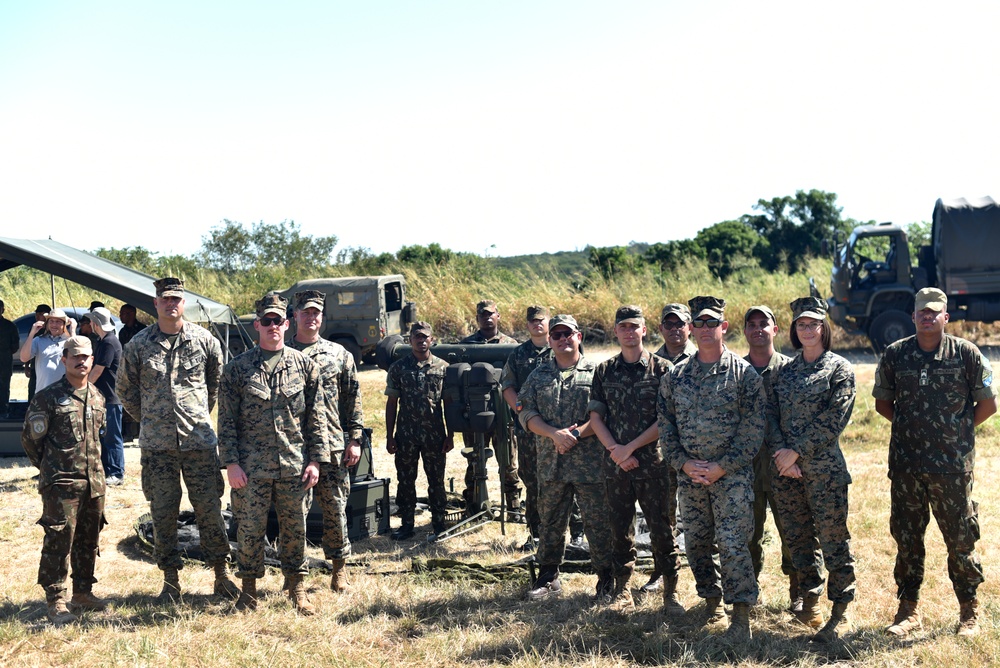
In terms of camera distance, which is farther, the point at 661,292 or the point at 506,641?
the point at 661,292

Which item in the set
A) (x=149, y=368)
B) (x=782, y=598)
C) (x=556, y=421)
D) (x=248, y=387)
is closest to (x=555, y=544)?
(x=556, y=421)

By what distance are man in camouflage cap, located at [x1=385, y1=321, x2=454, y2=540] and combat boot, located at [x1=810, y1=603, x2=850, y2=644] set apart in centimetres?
314

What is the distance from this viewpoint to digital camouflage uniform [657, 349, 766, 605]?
439cm

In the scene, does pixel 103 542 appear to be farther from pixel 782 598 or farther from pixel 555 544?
pixel 782 598

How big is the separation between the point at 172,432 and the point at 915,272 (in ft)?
47.2

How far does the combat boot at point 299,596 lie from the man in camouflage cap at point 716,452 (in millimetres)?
2175

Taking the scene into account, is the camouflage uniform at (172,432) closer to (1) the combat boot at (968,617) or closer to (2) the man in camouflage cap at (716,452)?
(2) the man in camouflage cap at (716,452)

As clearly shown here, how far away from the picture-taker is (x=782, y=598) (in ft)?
16.8

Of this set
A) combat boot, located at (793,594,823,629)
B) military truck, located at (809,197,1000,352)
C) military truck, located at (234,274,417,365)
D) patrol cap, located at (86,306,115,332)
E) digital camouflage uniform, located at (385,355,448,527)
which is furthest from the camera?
military truck, located at (234,274,417,365)

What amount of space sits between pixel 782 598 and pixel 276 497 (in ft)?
9.69

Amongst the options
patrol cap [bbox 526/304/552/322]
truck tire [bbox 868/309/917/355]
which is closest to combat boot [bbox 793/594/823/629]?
patrol cap [bbox 526/304/552/322]

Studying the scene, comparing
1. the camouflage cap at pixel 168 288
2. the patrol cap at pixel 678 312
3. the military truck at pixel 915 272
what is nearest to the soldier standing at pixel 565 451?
the patrol cap at pixel 678 312

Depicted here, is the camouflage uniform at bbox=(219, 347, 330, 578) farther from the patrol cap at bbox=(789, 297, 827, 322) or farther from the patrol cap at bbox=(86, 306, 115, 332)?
the patrol cap at bbox=(86, 306, 115, 332)

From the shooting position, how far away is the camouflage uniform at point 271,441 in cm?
502
